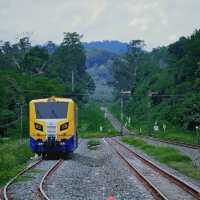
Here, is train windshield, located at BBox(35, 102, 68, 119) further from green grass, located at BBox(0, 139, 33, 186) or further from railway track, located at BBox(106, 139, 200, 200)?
railway track, located at BBox(106, 139, 200, 200)

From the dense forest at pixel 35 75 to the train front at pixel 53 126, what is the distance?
32.2m

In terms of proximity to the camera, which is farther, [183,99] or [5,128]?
[183,99]

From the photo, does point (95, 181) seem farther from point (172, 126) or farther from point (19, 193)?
point (172, 126)

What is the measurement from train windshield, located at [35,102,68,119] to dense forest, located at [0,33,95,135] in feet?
105

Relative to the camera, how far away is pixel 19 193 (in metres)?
16.0

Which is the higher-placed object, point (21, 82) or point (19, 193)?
point (21, 82)

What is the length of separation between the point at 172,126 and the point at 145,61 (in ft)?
260

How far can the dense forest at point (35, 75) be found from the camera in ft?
255

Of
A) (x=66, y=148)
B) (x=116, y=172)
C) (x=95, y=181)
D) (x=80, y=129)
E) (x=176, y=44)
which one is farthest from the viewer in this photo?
(x=176, y=44)

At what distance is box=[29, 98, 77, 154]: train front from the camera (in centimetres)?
2906

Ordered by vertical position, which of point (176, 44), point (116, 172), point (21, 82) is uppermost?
point (176, 44)

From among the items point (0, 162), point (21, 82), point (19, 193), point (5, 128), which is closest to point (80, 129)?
point (21, 82)

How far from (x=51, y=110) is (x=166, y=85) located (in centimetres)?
8033

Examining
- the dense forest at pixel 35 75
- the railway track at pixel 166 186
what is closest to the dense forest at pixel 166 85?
the dense forest at pixel 35 75
